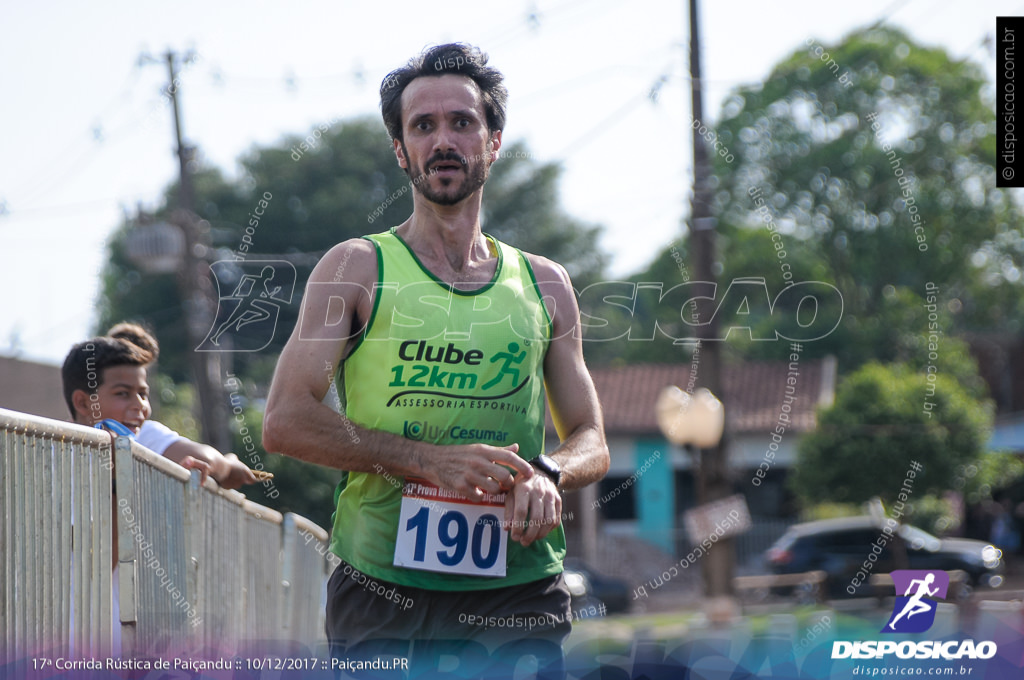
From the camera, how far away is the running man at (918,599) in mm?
3453

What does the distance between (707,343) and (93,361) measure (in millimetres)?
8600

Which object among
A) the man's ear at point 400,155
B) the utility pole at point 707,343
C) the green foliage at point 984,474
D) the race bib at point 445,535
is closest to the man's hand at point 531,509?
the race bib at point 445,535

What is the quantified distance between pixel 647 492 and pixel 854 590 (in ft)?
32.5

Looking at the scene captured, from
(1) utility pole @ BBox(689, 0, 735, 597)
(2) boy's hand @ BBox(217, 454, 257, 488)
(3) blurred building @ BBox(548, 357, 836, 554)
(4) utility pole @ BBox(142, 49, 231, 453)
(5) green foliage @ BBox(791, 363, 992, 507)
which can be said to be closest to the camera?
(2) boy's hand @ BBox(217, 454, 257, 488)

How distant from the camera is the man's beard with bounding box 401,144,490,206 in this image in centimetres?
298

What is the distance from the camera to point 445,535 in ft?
9.18

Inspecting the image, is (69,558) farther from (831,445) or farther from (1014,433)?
(1014,433)

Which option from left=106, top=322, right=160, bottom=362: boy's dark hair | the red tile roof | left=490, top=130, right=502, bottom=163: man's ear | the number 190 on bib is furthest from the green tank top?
the red tile roof

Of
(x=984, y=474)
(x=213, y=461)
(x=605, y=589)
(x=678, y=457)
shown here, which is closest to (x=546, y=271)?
(x=213, y=461)

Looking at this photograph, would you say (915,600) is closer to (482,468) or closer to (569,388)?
(569,388)

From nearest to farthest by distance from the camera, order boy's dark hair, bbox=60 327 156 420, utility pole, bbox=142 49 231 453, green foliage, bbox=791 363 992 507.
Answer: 1. boy's dark hair, bbox=60 327 156 420
2. utility pole, bbox=142 49 231 453
3. green foliage, bbox=791 363 992 507

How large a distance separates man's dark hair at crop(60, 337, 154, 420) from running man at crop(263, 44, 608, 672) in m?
1.54

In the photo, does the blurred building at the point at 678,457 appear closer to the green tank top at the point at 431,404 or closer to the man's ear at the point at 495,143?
the man's ear at the point at 495,143
